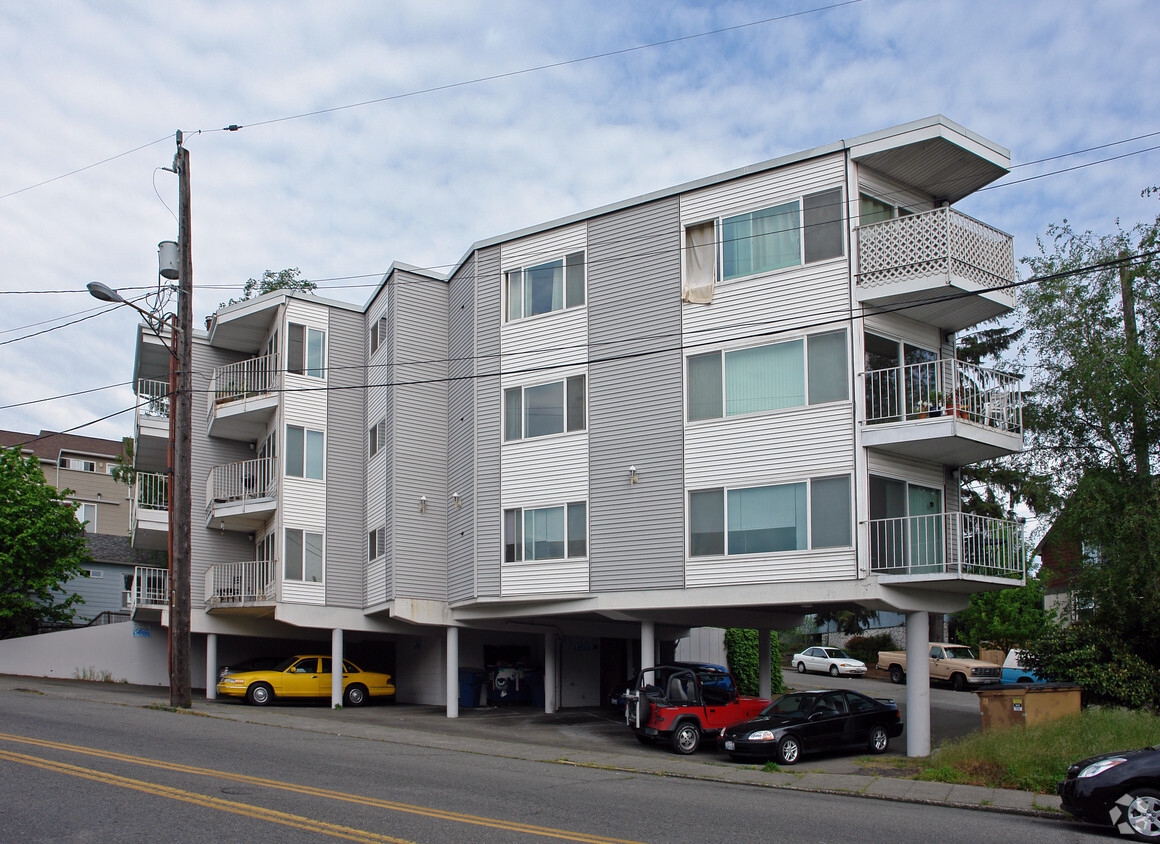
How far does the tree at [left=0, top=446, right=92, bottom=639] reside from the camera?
1394 inches

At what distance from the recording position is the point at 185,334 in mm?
24312

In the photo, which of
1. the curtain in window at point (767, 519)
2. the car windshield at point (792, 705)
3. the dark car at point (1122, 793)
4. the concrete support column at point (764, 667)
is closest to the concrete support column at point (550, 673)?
the concrete support column at point (764, 667)

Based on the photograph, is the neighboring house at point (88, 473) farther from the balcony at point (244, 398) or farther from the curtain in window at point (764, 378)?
the curtain in window at point (764, 378)

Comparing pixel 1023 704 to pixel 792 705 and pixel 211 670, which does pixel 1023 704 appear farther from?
pixel 211 670

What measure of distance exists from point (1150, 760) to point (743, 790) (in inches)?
214

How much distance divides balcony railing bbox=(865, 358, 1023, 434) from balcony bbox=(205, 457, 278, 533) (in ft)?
55.2

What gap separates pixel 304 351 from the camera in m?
30.3

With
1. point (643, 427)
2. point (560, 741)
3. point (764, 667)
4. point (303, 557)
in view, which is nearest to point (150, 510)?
point (303, 557)

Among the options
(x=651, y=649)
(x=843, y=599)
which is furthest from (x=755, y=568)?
(x=651, y=649)

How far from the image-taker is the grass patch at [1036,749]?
1575cm

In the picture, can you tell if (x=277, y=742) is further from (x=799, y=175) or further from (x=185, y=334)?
(x=799, y=175)

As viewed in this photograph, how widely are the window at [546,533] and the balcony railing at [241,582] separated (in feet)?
24.9

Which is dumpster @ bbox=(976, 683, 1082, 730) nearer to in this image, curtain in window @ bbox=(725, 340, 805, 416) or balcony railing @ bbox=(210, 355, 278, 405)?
curtain in window @ bbox=(725, 340, 805, 416)

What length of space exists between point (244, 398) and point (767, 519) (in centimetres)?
1710
